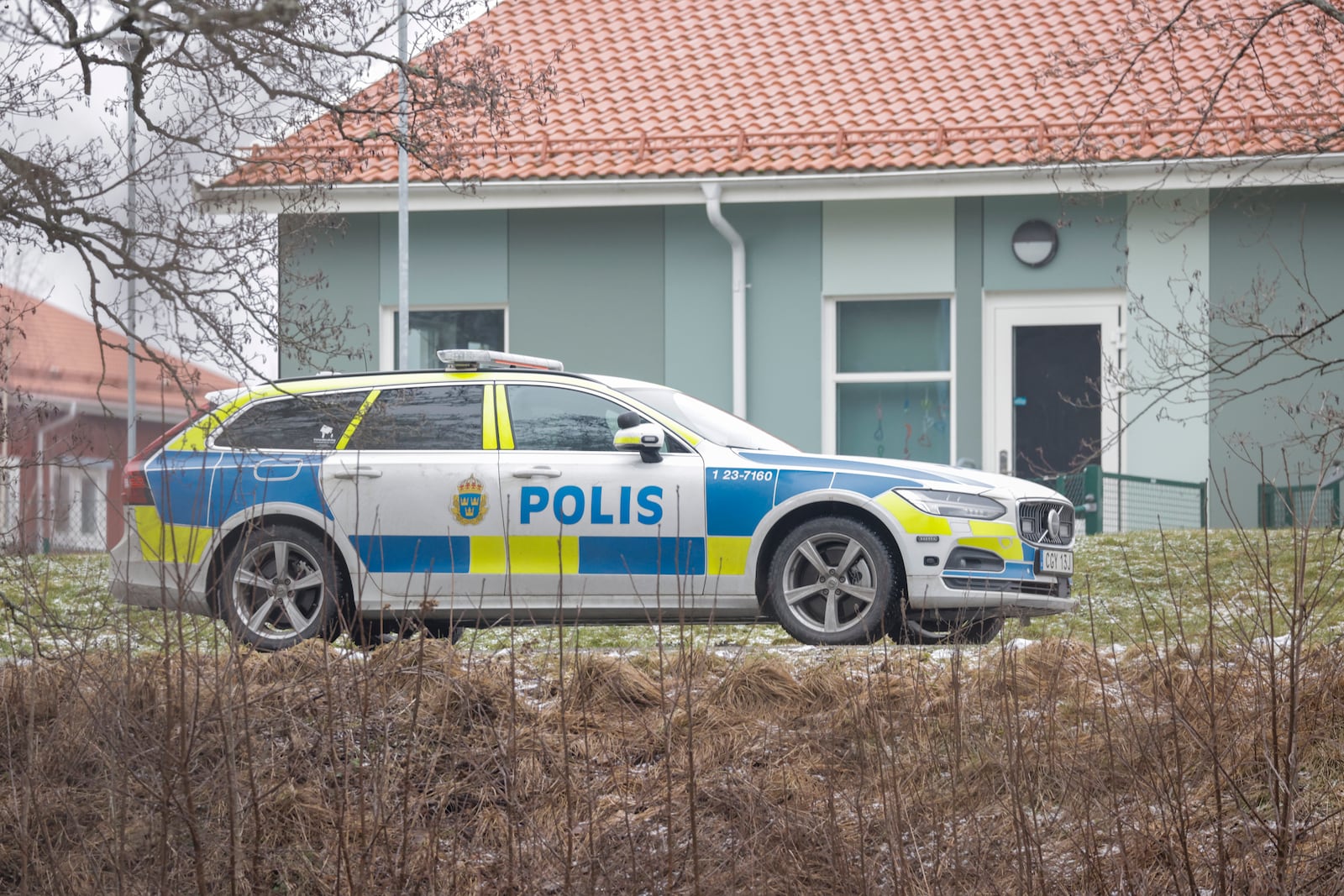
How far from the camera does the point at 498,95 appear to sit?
727 centimetres

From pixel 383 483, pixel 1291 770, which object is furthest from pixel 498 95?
pixel 1291 770

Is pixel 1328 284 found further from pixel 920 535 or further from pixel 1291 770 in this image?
pixel 1291 770

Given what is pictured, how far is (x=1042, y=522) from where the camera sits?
8781 mm

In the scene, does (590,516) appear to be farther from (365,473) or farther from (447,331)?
(447,331)

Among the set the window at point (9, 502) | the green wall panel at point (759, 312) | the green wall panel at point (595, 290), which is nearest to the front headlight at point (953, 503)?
the window at point (9, 502)

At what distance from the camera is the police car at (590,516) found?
848 cm

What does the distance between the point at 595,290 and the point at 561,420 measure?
7.54 metres

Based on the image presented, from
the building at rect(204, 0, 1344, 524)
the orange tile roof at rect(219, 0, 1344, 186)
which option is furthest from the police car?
the building at rect(204, 0, 1344, 524)

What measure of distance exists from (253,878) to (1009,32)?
15.2 m

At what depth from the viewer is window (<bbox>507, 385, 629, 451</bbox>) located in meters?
8.93

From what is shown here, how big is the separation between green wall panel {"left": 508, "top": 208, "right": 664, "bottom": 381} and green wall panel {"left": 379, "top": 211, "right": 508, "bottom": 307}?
0.30 metres

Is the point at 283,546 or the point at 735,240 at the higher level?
the point at 735,240

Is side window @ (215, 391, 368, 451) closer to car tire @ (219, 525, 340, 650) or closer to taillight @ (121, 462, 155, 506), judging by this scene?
car tire @ (219, 525, 340, 650)

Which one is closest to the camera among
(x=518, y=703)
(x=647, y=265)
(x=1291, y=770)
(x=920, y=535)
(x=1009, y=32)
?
(x=1291, y=770)
